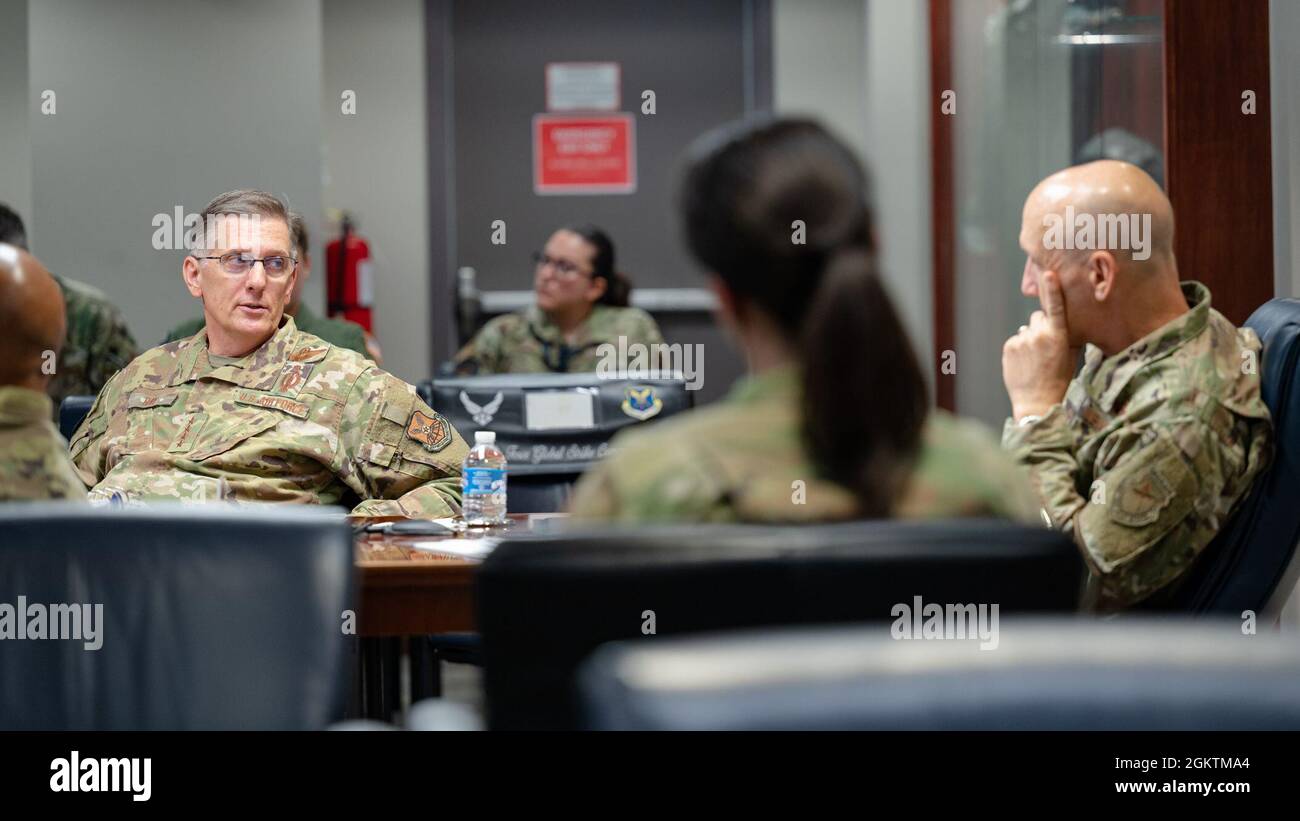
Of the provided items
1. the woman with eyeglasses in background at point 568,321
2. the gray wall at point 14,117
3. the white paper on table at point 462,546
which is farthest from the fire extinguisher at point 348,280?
the white paper on table at point 462,546

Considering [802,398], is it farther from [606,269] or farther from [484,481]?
[606,269]

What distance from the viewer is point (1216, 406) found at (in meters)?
1.98

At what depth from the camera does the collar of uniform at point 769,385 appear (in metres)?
1.19

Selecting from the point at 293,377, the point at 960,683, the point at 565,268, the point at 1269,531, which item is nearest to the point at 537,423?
the point at 293,377

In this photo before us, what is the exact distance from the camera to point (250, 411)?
7.72 feet

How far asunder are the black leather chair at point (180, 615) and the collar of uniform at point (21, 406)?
19cm

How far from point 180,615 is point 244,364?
1150 millimetres

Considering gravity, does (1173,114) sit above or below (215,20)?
below

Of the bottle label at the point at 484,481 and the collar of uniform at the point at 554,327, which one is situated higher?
the collar of uniform at the point at 554,327

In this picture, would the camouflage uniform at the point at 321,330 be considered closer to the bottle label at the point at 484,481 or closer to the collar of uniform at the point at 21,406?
the bottle label at the point at 484,481

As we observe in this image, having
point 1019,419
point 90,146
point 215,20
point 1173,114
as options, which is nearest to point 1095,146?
point 1173,114

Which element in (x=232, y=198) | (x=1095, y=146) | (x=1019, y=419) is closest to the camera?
(x=1019, y=419)

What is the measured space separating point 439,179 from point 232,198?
10.7ft
